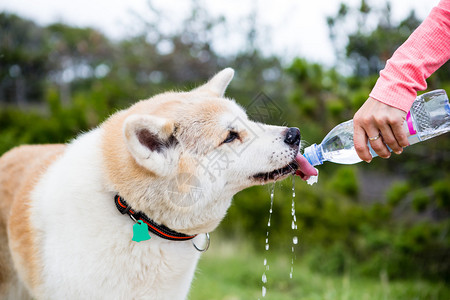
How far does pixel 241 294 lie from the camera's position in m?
4.39

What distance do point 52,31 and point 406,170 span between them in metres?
15.6

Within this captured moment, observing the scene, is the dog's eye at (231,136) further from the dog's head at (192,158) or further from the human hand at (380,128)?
the human hand at (380,128)

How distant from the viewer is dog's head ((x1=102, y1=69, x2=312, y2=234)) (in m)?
2.01

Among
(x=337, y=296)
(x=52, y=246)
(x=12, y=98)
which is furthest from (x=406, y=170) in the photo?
(x=12, y=98)

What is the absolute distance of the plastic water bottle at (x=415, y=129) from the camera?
2.01 meters

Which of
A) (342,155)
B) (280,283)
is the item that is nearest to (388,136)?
(342,155)

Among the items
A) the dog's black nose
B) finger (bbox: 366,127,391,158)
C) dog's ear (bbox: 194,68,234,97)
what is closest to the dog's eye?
the dog's black nose

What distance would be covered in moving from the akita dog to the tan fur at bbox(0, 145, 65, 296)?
14mm

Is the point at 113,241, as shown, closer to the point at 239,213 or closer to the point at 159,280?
the point at 159,280

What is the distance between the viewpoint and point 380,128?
171cm

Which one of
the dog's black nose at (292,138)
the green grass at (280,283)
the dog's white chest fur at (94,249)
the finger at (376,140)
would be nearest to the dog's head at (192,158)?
the dog's black nose at (292,138)

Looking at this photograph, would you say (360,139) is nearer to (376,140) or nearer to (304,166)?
(376,140)

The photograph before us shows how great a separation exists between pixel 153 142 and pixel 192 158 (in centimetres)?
24

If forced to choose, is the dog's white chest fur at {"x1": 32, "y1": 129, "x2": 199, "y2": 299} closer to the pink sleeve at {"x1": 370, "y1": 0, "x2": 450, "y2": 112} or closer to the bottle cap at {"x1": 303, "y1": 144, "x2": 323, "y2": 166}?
the bottle cap at {"x1": 303, "y1": 144, "x2": 323, "y2": 166}
